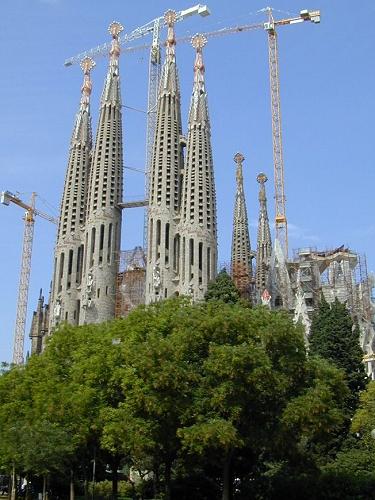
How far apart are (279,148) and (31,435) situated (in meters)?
69.8

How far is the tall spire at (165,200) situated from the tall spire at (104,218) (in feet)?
16.1

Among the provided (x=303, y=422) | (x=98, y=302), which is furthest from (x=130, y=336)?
(x=98, y=302)

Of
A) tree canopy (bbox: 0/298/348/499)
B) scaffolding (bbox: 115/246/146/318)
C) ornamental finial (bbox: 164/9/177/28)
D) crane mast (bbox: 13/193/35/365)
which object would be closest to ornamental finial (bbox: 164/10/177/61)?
ornamental finial (bbox: 164/9/177/28)

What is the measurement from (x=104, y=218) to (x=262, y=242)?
116 feet

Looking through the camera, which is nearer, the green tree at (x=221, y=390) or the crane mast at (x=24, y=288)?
the green tree at (x=221, y=390)

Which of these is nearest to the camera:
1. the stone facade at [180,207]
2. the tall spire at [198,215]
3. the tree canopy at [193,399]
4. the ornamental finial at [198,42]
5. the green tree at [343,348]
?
the tree canopy at [193,399]

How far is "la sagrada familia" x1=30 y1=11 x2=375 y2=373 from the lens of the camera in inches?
2783

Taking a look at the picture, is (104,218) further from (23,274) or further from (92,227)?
(23,274)

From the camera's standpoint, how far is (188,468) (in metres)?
28.2

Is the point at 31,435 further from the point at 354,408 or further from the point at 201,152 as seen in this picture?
the point at 201,152

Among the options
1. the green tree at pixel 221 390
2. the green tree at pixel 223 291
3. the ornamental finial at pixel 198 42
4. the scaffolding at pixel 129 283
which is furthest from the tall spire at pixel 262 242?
the green tree at pixel 221 390

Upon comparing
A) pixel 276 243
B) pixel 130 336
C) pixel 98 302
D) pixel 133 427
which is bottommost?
pixel 133 427

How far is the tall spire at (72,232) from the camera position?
2977 inches

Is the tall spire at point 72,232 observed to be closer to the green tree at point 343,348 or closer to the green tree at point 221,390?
the green tree at point 343,348
